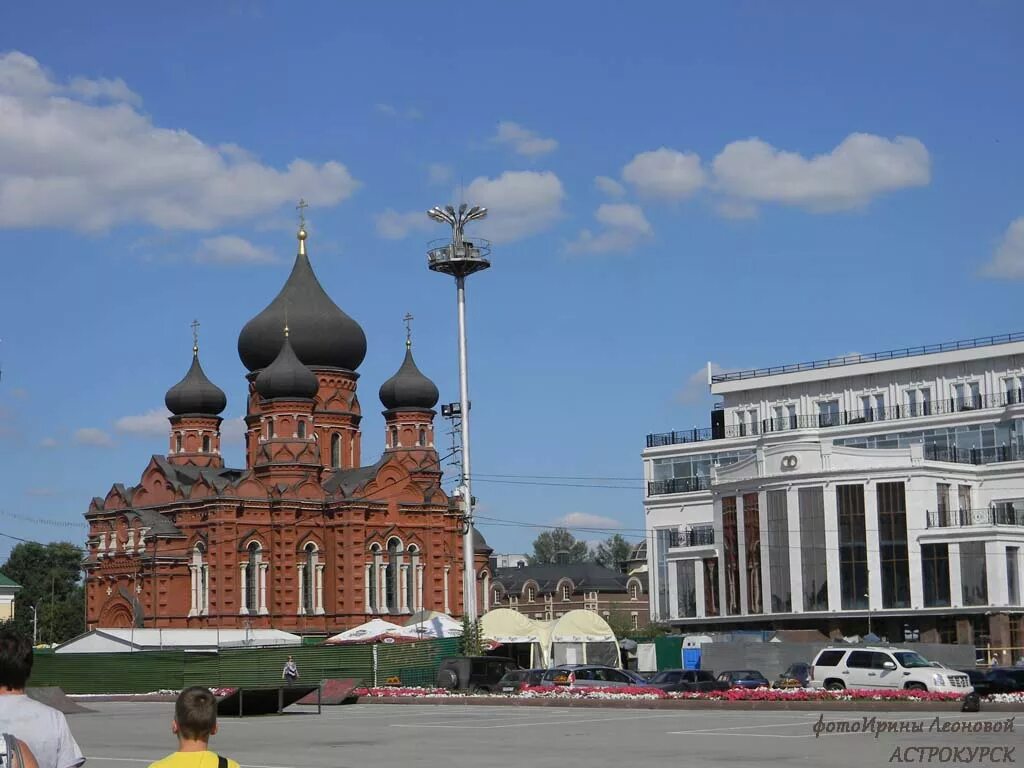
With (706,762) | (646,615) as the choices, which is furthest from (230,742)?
(646,615)

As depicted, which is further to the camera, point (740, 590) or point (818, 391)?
point (818, 391)

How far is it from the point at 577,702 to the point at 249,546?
45.1 m

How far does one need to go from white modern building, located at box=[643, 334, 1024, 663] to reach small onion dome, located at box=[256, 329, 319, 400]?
69.8 feet

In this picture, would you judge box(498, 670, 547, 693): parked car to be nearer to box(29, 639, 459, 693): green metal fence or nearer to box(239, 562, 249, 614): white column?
box(29, 639, 459, 693): green metal fence

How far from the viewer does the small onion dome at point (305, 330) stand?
88250 millimetres

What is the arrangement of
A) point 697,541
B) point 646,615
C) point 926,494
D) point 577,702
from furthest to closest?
point 646,615
point 697,541
point 926,494
point 577,702

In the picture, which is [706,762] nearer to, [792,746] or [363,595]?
[792,746]

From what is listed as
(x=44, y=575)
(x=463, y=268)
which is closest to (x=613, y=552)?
(x=44, y=575)

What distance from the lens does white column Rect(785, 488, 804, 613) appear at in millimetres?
65812

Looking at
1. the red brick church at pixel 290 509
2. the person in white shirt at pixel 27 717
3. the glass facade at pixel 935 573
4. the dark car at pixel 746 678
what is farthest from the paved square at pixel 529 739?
the red brick church at pixel 290 509

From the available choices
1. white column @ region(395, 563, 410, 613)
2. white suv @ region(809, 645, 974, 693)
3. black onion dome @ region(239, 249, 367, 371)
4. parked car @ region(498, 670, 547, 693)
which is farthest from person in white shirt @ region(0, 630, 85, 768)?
black onion dome @ region(239, 249, 367, 371)

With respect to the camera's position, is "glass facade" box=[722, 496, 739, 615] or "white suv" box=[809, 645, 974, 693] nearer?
"white suv" box=[809, 645, 974, 693]

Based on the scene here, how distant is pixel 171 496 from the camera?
269 feet

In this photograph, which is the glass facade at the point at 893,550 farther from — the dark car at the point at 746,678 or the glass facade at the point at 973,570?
the dark car at the point at 746,678
